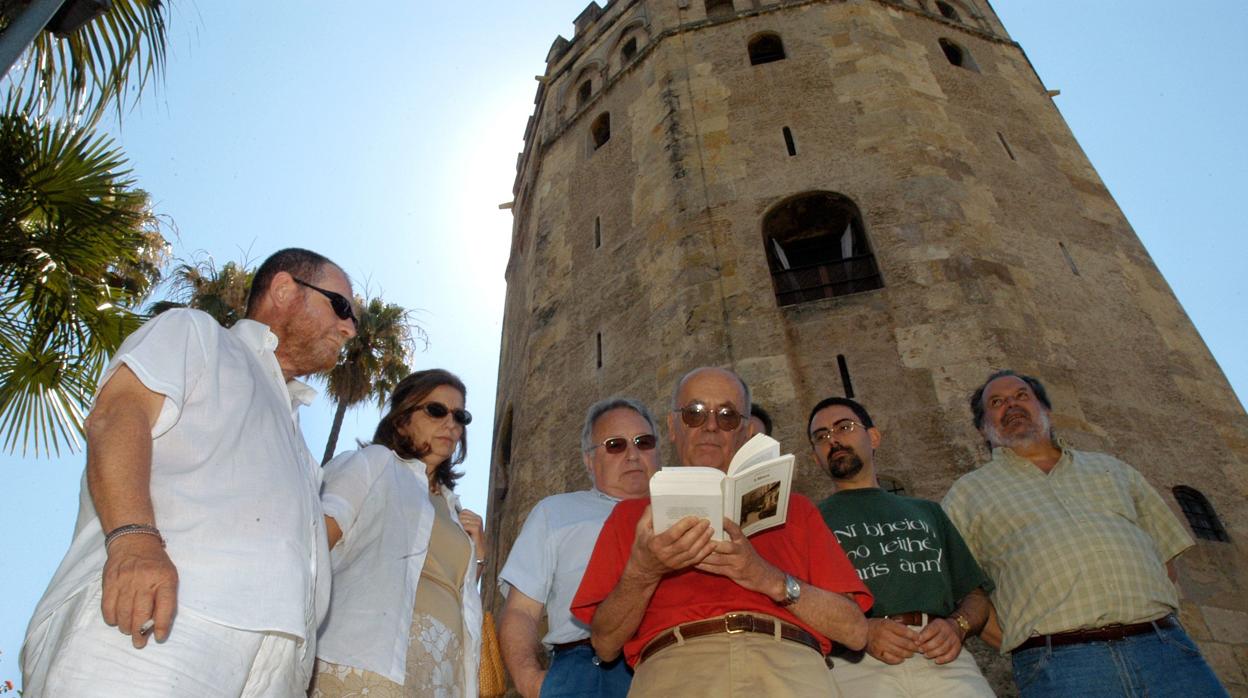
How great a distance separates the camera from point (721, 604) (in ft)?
8.87

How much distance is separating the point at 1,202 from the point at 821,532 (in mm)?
6023

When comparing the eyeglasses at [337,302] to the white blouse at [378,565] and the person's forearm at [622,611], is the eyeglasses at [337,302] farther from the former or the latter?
the person's forearm at [622,611]

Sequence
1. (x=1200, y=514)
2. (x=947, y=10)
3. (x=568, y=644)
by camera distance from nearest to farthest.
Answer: (x=568, y=644) → (x=1200, y=514) → (x=947, y=10)

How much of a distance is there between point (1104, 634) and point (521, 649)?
252 cm

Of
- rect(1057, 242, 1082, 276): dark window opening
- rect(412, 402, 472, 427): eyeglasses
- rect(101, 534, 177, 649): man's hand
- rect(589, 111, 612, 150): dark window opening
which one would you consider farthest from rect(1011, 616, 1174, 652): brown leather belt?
rect(589, 111, 612, 150): dark window opening

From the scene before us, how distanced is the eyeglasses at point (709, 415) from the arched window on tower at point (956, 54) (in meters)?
12.2

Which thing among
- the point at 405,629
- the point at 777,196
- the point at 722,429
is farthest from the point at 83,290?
the point at 777,196

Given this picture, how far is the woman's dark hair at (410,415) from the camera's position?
367 cm

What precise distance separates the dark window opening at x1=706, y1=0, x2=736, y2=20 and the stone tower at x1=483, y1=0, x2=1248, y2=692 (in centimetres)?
7

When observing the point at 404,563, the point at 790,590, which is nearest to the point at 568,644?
the point at 404,563

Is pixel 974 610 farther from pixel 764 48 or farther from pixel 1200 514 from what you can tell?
pixel 764 48

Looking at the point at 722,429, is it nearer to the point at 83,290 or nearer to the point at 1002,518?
the point at 1002,518

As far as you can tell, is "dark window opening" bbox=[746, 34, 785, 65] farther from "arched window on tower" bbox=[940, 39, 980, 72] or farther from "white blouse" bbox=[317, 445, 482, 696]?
"white blouse" bbox=[317, 445, 482, 696]

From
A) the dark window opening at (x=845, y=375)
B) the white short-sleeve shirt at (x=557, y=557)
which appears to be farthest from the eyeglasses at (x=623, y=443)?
the dark window opening at (x=845, y=375)
